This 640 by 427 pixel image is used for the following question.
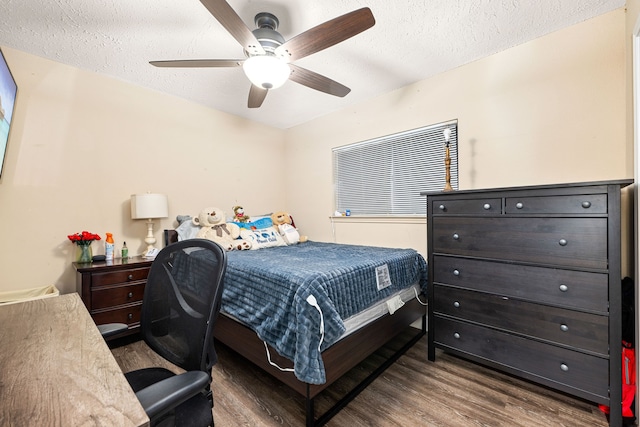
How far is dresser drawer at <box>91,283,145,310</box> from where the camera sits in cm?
213

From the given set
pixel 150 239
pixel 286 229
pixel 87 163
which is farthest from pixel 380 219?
pixel 87 163

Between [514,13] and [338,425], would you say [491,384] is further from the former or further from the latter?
[514,13]

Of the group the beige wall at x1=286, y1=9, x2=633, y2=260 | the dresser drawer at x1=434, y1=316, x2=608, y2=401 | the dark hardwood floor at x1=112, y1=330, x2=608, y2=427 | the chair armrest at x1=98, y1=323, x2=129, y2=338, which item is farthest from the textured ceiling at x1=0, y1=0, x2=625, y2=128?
the dark hardwood floor at x1=112, y1=330, x2=608, y2=427

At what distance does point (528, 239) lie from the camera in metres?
1.61

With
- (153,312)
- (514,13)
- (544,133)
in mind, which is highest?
(514,13)

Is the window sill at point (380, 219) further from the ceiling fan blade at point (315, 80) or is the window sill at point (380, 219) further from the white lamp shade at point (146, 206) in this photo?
the white lamp shade at point (146, 206)

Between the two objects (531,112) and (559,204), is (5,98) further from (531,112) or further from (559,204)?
(531,112)

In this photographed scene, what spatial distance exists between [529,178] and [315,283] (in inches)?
73.5

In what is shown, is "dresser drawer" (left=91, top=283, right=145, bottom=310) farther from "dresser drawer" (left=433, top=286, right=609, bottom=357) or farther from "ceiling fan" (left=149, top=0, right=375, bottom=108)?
"dresser drawer" (left=433, top=286, right=609, bottom=357)

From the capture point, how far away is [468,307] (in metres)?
1.84

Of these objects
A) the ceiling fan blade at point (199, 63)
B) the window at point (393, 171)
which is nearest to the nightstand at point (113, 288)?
the ceiling fan blade at point (199, 63)

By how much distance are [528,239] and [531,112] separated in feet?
3.57

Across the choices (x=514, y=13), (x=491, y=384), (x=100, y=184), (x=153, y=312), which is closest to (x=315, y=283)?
(x=153, y=312)

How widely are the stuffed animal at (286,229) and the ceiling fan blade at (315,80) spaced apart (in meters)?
1.70
